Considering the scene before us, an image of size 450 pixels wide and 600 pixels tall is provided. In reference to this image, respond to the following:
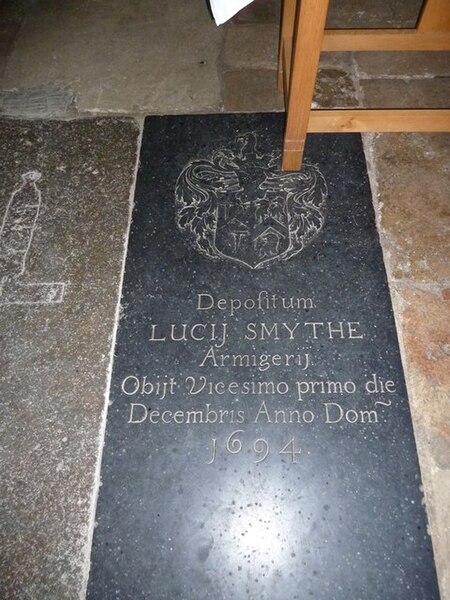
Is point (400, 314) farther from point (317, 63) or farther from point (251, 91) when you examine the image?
point (251, 91)

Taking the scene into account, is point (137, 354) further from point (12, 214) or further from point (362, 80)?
point (362, 80)

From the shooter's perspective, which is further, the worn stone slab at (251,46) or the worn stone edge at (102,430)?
the worn stone slab at (251,46)

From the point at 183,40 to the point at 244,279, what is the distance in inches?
77.2

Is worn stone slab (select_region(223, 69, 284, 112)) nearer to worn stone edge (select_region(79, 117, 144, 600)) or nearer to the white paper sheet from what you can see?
worn stone edge (select_region(79, 117, 144, 600))

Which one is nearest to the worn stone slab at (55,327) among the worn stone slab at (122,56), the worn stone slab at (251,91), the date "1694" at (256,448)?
the worn stone slab at (122,56)

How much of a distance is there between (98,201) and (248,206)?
0.83 metres

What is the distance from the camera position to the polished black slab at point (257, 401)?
164 centimetres

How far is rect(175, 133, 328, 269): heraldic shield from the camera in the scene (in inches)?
86.3

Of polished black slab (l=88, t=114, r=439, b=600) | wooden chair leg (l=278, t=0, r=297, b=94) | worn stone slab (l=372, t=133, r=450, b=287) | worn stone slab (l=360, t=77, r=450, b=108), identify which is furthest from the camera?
worn stone slab (l=360, t=77, r=450, b=108)

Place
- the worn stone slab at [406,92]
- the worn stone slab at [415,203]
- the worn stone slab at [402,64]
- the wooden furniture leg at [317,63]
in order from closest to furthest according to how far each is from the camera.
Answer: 1. the wooden furniture leg at [317,63]
2. the worn stone slab at [415,203]
3. the worn stone slab at [406,92]
4. the worn stone slab at [402,64]

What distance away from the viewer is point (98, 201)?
2375 mm

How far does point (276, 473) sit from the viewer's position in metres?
1.76

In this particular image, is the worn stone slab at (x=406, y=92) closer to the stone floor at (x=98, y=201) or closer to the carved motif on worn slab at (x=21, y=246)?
the stone floor at (x=98, y=201)

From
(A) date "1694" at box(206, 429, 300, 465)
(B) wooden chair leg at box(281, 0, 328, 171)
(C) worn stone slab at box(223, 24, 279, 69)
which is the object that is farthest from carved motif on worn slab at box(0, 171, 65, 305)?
(C) worn stone slab at box(223, 24, 279, 69)
